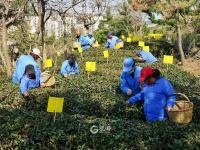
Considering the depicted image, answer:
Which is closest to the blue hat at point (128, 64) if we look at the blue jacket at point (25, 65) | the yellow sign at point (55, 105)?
the blue jacket at point (25, 65)

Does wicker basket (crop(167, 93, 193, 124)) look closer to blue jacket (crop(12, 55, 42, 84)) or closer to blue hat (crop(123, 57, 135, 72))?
blue hat (crop(123, 57, 135, 72))

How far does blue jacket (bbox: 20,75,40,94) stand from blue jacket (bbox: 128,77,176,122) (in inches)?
135

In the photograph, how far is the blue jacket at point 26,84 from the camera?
34.5ft

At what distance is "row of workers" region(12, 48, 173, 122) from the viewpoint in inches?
312

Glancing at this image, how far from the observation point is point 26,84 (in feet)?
35.4

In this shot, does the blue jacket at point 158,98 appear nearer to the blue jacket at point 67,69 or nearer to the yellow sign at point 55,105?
the yellow sign at point 55,105

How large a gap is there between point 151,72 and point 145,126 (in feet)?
4.18

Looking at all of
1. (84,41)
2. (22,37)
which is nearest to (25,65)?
(22,37)

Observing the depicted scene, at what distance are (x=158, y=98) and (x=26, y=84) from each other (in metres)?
3.92

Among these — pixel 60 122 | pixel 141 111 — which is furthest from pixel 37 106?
pixel 60 122

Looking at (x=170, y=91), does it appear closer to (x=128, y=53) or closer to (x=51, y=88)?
(x=51, y=88)

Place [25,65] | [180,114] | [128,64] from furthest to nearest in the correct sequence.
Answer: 1. [25,65]
2. [128,64]
3. [180,114]

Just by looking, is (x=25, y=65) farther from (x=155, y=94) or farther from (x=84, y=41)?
(x=84, y=41)

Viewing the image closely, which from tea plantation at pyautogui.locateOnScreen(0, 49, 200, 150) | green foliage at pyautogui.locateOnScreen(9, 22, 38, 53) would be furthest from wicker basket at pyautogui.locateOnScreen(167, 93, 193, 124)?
green foliage at pyautogui.locateOnScreen(9, 22, 38, 53)
